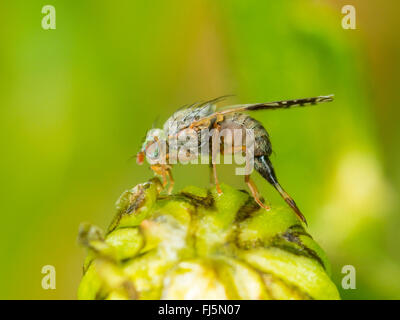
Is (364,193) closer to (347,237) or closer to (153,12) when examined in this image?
(347,237)

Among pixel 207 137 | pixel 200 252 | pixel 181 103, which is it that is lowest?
pixel 200 252

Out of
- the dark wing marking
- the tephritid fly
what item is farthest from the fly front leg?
the dark wing marking

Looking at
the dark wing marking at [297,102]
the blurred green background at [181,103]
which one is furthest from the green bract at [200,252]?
the blurred green background at [181,103]

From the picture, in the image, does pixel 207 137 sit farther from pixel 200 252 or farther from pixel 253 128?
pixel 200 252

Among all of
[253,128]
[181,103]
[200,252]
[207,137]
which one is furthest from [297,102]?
[181,103]

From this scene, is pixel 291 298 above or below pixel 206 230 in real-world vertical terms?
below
